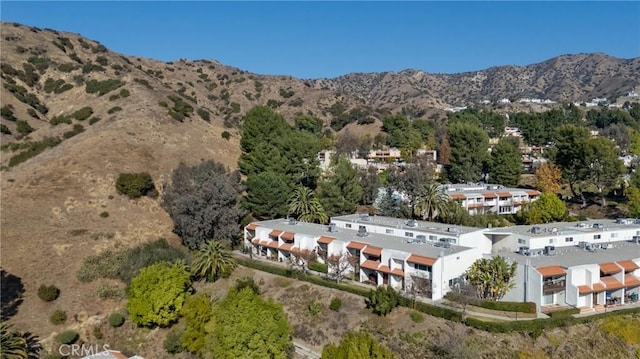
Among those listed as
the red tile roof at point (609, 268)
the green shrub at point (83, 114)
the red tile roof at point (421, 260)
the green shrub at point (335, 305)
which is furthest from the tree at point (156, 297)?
the green shrub at point (83, 114)

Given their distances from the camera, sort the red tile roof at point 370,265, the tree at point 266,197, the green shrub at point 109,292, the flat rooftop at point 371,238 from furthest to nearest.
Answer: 1. the tree at point 266,197
2. the green shrub at point 109,292
3. the red tile roof at point 370,265
4. the flat rooftop at point 371,238

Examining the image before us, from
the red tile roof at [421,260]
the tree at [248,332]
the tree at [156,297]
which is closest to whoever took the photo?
the tree at [248,332]

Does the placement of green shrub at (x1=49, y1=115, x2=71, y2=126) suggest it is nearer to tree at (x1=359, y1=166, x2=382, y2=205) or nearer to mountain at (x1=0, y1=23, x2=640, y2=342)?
mountain at (x1=0, y1=23, x2=640, y2=342)

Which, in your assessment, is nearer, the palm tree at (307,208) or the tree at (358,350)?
the tree at (358,350)

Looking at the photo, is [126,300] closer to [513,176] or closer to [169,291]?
[169,291]

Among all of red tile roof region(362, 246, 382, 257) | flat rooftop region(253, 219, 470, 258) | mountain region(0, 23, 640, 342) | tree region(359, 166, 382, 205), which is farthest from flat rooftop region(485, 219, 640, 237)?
mountain region(0, 23, 640, 342)

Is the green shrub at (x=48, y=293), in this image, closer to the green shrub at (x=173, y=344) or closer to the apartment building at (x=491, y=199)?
the green shrub at (x=173, y=344)
